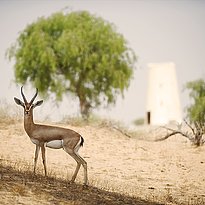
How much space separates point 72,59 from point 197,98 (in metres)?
6.78

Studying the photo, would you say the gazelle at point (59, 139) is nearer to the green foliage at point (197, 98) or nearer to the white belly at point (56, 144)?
the white belly at point (56, 144)

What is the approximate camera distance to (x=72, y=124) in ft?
57.2

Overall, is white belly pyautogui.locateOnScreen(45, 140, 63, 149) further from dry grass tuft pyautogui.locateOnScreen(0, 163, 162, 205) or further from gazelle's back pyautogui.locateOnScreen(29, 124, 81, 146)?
dry grass tuft pyautogui.locateOnScreen(0, 163, 162, 205)

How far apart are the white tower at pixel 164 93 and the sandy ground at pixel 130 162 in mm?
15614

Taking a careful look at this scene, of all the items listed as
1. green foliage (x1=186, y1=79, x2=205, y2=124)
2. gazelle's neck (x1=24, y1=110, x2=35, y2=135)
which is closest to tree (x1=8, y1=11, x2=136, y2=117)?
green foliage (x1=186, y1=79, x2=205, y2=124)

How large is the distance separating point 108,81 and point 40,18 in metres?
3.99

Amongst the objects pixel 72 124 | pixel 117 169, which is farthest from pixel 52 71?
pixel 117 169

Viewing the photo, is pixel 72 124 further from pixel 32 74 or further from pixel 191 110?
pixel 191 110

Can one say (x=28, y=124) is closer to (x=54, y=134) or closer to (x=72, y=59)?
(x=54, y=134)

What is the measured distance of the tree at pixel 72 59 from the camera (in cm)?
2525

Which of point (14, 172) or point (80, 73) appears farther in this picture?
point (80, 73)

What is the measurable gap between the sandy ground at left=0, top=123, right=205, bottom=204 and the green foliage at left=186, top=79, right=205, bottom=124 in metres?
9.01

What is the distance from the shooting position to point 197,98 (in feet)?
94.4

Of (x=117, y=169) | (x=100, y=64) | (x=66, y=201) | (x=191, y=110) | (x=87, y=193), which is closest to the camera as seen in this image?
(x=66, y=201)
